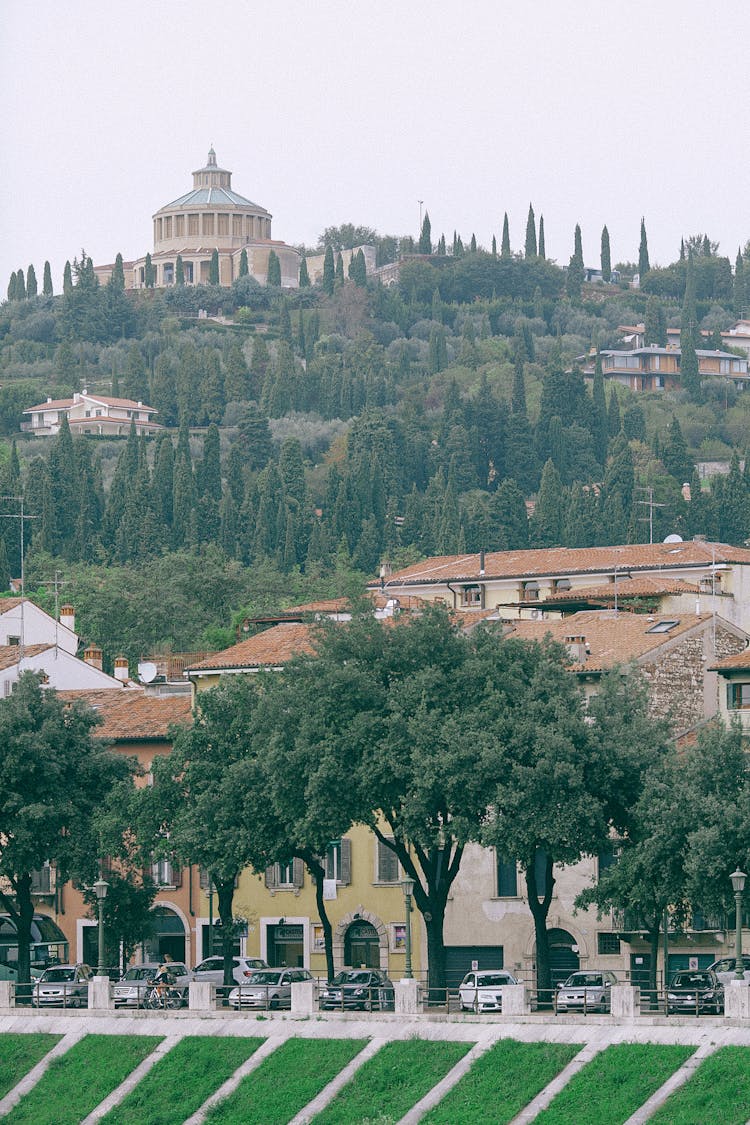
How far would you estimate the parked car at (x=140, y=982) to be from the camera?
212 ft

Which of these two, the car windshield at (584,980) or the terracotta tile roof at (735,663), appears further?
the terracotta tile roof at (735,663)

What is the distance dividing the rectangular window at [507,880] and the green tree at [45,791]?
37.4 feet

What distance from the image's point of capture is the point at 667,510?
590 ft

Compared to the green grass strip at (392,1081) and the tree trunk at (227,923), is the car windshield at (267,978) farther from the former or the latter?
the green grass strip at (392,1081)

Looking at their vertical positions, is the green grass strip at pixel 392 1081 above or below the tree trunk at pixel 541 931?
below

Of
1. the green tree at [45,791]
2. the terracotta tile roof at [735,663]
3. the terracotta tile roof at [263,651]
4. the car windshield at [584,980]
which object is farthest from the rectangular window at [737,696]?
the green tree at [45,791]

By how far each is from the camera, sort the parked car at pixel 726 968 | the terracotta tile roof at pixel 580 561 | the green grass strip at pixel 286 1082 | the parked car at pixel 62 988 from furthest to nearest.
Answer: the terracotta tile roof at pixel 580 561 < the parked car at pixel 62 988 < the parked car at pixel 726 968 < the green grass strip at pixel 286 1082

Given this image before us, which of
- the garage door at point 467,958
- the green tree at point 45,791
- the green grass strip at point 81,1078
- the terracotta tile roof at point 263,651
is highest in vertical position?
the terracotta tile roof at point 263,651

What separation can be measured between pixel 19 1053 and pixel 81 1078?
2.97m

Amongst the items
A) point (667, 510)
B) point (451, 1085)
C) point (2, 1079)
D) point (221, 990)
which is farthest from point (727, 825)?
point (667, 510)

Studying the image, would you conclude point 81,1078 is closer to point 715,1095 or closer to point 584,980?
point 584,980

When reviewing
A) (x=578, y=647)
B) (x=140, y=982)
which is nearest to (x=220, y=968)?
(x=140, y=982)

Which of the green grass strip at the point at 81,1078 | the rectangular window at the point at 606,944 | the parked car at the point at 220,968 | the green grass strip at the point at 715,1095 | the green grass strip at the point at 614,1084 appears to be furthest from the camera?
the rectangular window at the point at 606,944

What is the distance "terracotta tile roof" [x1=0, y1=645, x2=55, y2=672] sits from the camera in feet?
296
